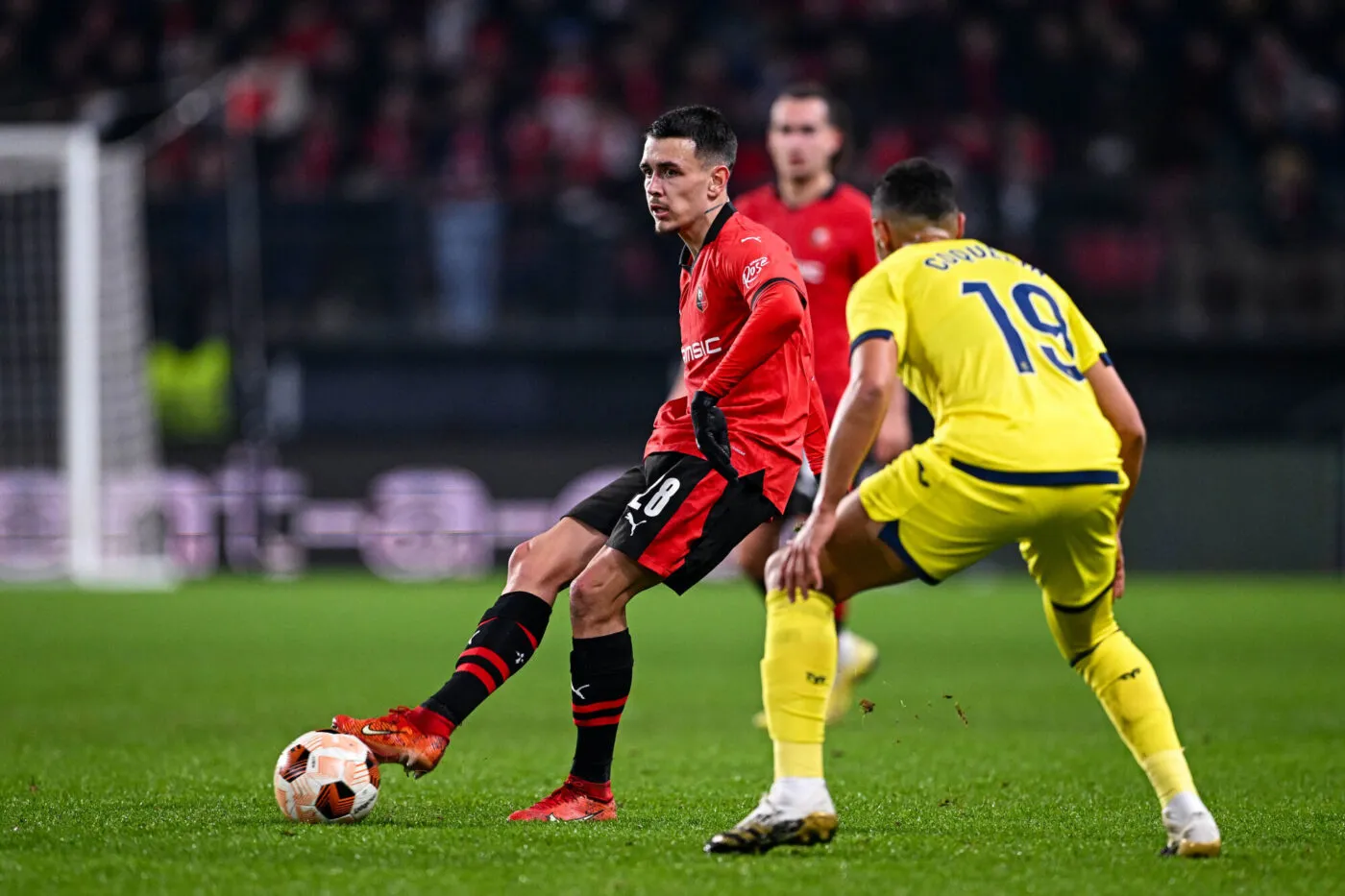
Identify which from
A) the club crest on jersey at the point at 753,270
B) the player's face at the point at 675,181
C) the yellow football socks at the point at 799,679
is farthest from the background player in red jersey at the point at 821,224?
the yellow football socks at the point at 799,679

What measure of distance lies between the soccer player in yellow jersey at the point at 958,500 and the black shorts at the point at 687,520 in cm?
72

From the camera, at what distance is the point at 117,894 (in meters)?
4.21

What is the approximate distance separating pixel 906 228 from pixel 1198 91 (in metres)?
17.4

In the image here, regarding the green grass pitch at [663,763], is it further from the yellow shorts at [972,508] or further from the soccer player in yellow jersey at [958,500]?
the yellow shorts at [972,508]

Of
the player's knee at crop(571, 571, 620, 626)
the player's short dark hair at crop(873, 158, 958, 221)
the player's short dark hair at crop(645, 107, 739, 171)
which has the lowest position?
the player's knee at crop(571, 571, 620, 626)

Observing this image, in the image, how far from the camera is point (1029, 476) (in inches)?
179

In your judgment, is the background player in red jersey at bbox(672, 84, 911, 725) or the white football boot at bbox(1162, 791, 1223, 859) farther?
the background player in red jersey at bbox(672, 84, 911, 725)

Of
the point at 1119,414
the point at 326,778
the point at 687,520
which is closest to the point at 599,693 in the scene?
the point at 687,520

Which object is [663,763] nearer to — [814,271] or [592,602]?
[592,602]

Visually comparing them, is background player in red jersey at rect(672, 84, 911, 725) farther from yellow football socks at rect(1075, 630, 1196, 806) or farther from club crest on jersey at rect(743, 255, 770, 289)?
yellow football socks at rect(1075, 630, 1196, 806)

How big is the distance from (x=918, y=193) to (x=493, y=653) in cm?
184

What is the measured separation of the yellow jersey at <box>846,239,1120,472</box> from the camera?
4.59 metres

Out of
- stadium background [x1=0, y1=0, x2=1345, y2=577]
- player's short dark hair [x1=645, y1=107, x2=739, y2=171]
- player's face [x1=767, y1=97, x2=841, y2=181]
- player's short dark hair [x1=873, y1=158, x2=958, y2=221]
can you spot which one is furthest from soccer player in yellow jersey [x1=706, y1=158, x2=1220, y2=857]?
stadium background [x1=0, y1=0, x2=1345, y2=577]

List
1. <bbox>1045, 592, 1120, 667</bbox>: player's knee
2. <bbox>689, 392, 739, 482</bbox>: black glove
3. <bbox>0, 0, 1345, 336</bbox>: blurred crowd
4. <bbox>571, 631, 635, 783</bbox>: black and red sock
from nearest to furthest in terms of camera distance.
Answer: <bbox>1045, 592, 1120, 667</bbox>: player's knee < <bbox>689, 392, 739, 482</bbox>: black glove < <bbox>571, 631, 635, 783</bbox>: black and red sock < <bbox>0, 0, 1345, 336</bbox>: blurred crowd
